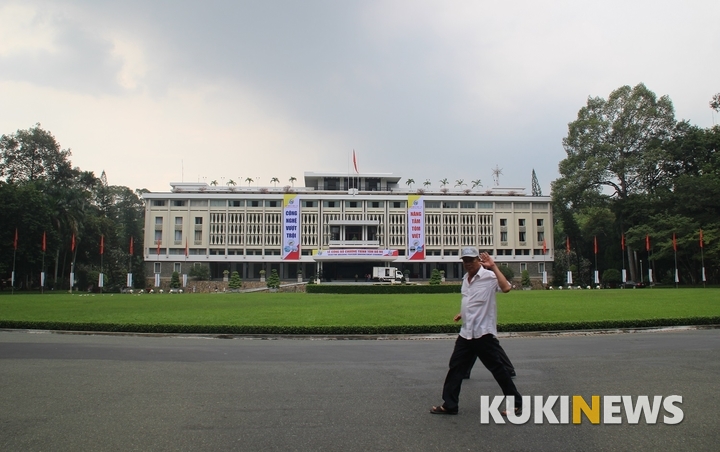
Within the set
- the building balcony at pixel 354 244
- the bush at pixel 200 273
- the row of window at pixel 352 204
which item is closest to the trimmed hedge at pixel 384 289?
the building balcony at pixel 354 244

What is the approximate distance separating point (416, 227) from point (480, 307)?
7592 cm

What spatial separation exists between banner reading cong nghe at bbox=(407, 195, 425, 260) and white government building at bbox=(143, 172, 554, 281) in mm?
151

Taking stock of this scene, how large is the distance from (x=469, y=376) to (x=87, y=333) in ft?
45.4

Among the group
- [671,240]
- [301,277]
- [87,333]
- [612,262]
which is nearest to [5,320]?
[87,333]

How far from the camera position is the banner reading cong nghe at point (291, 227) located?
80.4 metres

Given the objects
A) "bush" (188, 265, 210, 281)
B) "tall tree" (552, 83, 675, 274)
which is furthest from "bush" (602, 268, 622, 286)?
"bush" (188, 265, 210, 281)

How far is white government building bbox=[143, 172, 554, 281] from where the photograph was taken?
80625 mm

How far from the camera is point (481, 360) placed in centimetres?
633

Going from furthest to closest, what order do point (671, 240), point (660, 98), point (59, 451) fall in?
point (660, 98) → point (671, 240) → point (59, 451)

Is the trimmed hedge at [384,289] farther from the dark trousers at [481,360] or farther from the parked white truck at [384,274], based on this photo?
the dark trousers at [481,360]

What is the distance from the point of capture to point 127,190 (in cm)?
10194

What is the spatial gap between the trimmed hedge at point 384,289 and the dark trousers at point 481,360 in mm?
37778

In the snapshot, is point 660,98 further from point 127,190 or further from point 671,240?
point 127,190

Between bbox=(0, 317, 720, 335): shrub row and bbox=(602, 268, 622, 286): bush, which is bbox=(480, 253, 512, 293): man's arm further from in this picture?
bbox=(602, 268, 622, 286): bush
